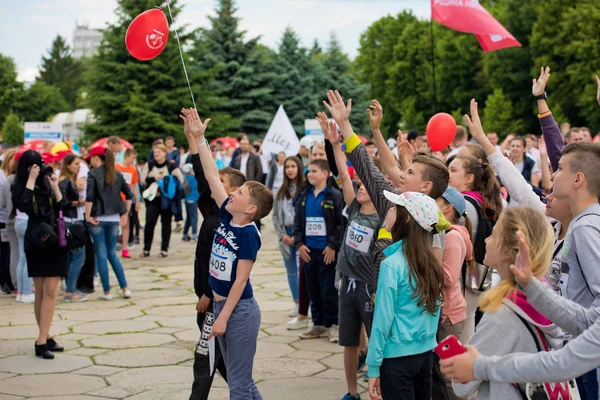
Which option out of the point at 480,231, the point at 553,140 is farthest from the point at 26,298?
the point at 553,140

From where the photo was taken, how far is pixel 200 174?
5.13m

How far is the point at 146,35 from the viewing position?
244 inches

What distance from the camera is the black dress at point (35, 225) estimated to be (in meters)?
7.08

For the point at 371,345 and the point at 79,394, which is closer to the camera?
the point at 371,345

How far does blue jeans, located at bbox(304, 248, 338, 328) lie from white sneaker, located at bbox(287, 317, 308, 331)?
1.35ft

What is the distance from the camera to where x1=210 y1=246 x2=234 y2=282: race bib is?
4652 millimetres

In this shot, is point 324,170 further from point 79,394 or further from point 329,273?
point 79,394

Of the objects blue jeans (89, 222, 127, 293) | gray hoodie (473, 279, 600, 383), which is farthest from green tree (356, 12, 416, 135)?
gray hoodie (473, 279, 600, 383)

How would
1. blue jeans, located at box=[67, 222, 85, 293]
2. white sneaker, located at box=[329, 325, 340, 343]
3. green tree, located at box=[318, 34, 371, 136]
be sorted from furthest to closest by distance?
green tree, located at box=[318, 34, 371, 136] < blue jeans, located at box=[67, 222, 85, 293] < white sneaker, located at box=[329, 325, 340, 343]

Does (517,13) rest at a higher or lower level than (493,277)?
higher

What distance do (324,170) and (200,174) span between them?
9.03 ft

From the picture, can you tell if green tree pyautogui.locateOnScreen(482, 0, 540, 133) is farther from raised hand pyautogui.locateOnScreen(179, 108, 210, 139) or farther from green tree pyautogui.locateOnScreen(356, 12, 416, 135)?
raised hand pyautogui.locateOnScreen(179, 108, 210, 139)

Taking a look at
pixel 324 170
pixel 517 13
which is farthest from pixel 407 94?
pixel 324 170

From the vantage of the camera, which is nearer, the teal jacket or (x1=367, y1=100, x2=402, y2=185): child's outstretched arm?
the teal jacket
